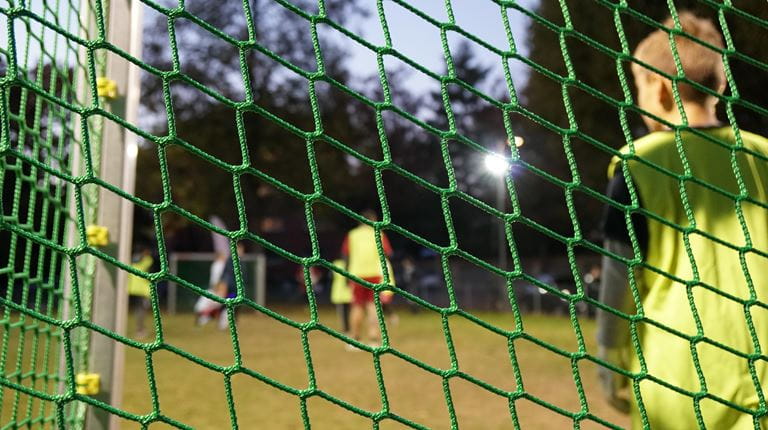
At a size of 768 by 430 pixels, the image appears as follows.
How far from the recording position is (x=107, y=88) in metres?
2.19

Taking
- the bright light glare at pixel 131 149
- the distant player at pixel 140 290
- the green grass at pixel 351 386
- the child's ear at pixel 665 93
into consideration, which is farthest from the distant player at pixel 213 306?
the child's ear at pixel 665 93

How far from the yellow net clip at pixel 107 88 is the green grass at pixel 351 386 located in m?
2.31

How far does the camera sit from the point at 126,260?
2.26 m

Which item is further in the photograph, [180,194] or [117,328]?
[180,194]

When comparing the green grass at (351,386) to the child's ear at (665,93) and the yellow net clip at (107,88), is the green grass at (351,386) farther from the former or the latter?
the child's ear at (665,93)

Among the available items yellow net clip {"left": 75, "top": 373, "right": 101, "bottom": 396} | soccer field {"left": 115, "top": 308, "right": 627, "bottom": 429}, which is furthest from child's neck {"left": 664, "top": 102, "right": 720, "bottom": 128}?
soccer field {"left": 115, "top": 308, "right": 627, "bottom": 429}

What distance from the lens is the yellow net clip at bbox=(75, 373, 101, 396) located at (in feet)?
6.95

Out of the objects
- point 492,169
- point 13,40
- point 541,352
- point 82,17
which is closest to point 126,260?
point 82,17

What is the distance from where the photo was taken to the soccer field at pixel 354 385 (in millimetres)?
4395

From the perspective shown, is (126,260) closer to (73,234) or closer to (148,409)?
(73,234)

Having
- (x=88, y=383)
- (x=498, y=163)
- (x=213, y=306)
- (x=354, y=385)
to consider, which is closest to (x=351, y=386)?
(x=354, y=385)

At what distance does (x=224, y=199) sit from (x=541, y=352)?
1630 centimetres

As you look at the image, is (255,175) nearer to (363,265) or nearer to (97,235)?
(97,235)

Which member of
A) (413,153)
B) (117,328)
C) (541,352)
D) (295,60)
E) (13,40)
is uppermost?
(413,153)
